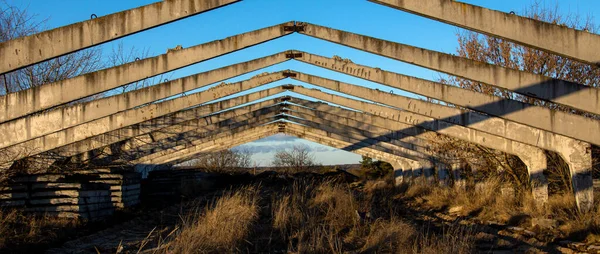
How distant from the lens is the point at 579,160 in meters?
13.6

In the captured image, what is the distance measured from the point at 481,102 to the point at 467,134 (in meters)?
3.85

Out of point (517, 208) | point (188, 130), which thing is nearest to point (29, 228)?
point (517, 208)

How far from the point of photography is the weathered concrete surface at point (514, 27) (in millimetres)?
8891

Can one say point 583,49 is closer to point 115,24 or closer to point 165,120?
point 115,24

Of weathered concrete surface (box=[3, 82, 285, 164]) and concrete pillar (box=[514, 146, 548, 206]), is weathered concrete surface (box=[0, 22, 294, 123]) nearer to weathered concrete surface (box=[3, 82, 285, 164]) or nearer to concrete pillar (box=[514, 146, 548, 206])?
weathered concrete surface (box=[3, 82, 285, 164])

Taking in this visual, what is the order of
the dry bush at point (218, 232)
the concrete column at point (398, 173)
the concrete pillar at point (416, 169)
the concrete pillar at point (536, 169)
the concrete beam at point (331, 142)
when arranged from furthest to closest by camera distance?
the concrete column at point (398, 173) < the concrete beam at point (331, 142) < the concrete pillar at point (416, 169) < the concrete pillar at point (536, 169) < the dry bush at point (218, 232)

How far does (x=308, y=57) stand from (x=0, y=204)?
849 centimetres

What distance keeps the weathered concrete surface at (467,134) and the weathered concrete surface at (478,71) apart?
3990mm

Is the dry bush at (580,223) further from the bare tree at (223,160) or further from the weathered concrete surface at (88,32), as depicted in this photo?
the bare tree at (223,160)

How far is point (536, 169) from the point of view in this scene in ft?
51.8

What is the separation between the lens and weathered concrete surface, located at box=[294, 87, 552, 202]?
51.7ft

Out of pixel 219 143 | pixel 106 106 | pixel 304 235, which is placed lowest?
pixel 304 235

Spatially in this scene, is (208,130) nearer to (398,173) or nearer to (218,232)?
A: (398,173)

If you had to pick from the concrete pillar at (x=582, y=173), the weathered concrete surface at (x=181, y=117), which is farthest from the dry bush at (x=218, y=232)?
the weathered concrete surface at (x=181, y=117)
